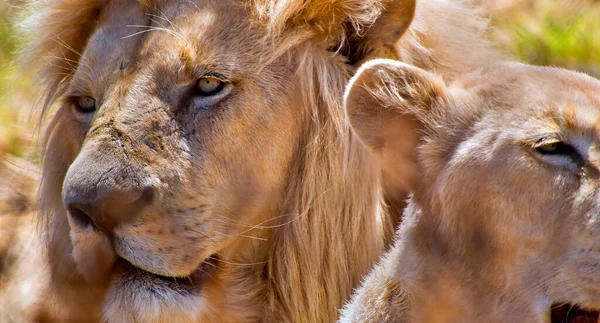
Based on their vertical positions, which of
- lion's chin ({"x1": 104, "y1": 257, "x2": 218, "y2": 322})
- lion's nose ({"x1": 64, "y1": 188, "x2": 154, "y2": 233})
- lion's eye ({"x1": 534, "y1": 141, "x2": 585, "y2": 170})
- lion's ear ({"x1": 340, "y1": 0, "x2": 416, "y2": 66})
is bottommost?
lion's chin ({"x1": 104, "y1": 257, "x2": 218, "y2": 322})

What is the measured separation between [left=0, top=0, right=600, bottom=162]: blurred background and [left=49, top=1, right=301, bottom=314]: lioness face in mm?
1827

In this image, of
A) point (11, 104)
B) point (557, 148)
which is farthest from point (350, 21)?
point (11, 104)

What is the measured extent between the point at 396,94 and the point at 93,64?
1.20m

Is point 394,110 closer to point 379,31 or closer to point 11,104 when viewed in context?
point 379,31

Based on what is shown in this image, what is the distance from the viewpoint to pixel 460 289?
10.1ft

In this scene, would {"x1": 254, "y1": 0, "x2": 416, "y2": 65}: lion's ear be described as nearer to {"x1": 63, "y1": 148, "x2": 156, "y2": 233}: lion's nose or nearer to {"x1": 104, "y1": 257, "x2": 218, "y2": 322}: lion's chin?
{"x1": 63, "y1": 148, "x2": 156, "y2": 233}: lion's nose

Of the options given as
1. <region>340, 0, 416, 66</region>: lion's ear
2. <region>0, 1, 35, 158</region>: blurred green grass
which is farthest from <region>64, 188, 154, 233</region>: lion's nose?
<region>0, 1, 35, 158</region>: blurred green grass

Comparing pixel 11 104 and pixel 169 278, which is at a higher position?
pixel 11 104

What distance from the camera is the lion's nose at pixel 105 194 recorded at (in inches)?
132

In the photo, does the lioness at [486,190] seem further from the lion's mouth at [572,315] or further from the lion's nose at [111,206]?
the lion's nose at [111,206]

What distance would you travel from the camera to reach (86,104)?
3.99 m

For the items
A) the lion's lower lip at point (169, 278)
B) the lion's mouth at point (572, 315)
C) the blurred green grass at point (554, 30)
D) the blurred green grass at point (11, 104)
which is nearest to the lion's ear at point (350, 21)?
the lion's lower lip at point (169, 278)

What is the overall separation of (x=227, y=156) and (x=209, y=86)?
0.24 meters

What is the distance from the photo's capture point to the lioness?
2.87m
